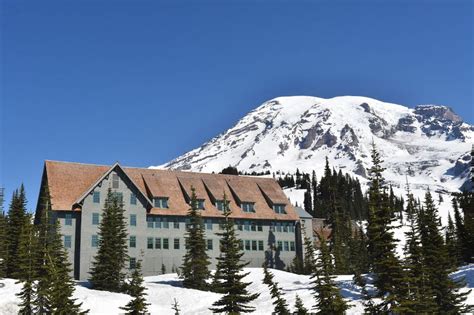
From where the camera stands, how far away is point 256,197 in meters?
83.1

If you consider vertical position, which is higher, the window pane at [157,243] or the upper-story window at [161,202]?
the upper-story window at [161,202]

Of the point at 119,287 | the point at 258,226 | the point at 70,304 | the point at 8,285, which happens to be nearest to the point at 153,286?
the point at 119,287

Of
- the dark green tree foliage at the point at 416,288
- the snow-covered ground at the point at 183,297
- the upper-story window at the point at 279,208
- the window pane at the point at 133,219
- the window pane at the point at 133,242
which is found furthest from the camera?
the upper-story window at the point at 279,208

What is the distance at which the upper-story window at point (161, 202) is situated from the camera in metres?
73.8

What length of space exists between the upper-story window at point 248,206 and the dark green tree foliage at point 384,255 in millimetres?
50188

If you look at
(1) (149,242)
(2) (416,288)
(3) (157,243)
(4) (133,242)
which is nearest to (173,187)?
(3) (157,243)

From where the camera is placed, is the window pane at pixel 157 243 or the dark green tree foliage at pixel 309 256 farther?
the window pane at pixel 157 243

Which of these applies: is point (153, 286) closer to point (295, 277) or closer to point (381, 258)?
point (295, 277)

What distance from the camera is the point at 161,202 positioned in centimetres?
7425

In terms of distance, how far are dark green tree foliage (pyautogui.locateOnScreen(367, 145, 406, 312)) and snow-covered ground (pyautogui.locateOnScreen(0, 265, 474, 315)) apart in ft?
55.1

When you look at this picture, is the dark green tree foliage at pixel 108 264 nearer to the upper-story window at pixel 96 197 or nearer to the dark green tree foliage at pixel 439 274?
the upper-story window at pixel 96 197

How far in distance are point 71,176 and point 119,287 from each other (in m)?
21.6

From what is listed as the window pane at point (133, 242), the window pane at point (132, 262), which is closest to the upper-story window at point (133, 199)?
the window pane at point (133, 242)

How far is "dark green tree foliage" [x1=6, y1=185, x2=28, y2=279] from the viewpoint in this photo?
205ft
